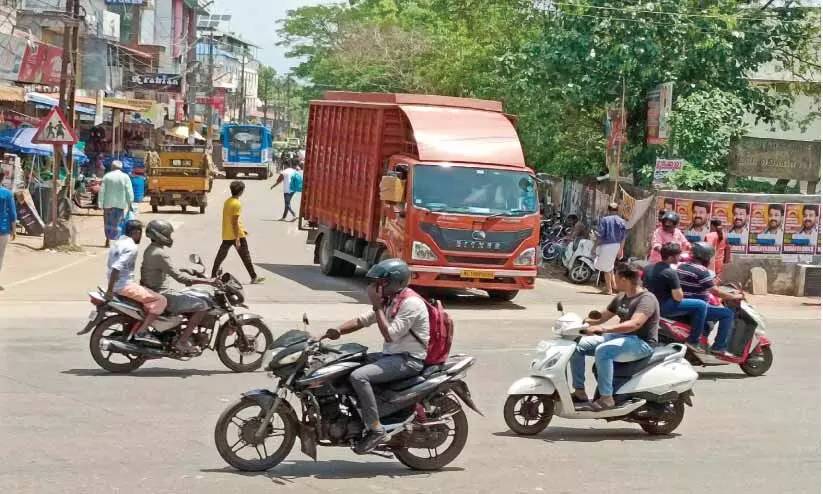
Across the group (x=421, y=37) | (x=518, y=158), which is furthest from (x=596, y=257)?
(x=421, y=37)

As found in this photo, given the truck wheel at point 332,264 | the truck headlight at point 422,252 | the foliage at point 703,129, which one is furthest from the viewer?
the foliage at point 703,129

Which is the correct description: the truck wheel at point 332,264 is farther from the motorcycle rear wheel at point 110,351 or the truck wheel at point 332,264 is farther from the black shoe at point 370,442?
the black shoe at point 370,442

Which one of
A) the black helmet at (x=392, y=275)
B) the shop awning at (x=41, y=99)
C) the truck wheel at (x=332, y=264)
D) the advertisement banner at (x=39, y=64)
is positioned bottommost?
the truck wheel at (x=332, y=264)

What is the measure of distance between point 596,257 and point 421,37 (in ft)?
99.5

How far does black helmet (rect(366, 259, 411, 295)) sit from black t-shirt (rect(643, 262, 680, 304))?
4193mm

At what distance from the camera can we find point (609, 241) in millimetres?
21828

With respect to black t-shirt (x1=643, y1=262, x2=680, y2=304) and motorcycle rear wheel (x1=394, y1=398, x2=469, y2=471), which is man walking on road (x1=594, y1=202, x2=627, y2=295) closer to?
black t-shirt (x1=643, y1=262, x2=680, y2=304)

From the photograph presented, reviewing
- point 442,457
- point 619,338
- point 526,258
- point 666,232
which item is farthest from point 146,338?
point 526,258

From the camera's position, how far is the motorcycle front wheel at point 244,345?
1257 centimetres

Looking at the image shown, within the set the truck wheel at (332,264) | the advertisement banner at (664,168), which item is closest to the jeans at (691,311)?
the truck wheel at (332,264)

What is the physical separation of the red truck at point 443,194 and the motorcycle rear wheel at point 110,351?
6944 mm

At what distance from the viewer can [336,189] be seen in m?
23.4

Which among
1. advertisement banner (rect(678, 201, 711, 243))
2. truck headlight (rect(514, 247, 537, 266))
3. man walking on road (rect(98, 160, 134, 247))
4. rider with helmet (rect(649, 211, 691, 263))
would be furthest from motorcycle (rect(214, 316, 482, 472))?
man walking on road (rect(98, 160, 134, 247))

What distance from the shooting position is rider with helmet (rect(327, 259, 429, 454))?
8.23 meters
